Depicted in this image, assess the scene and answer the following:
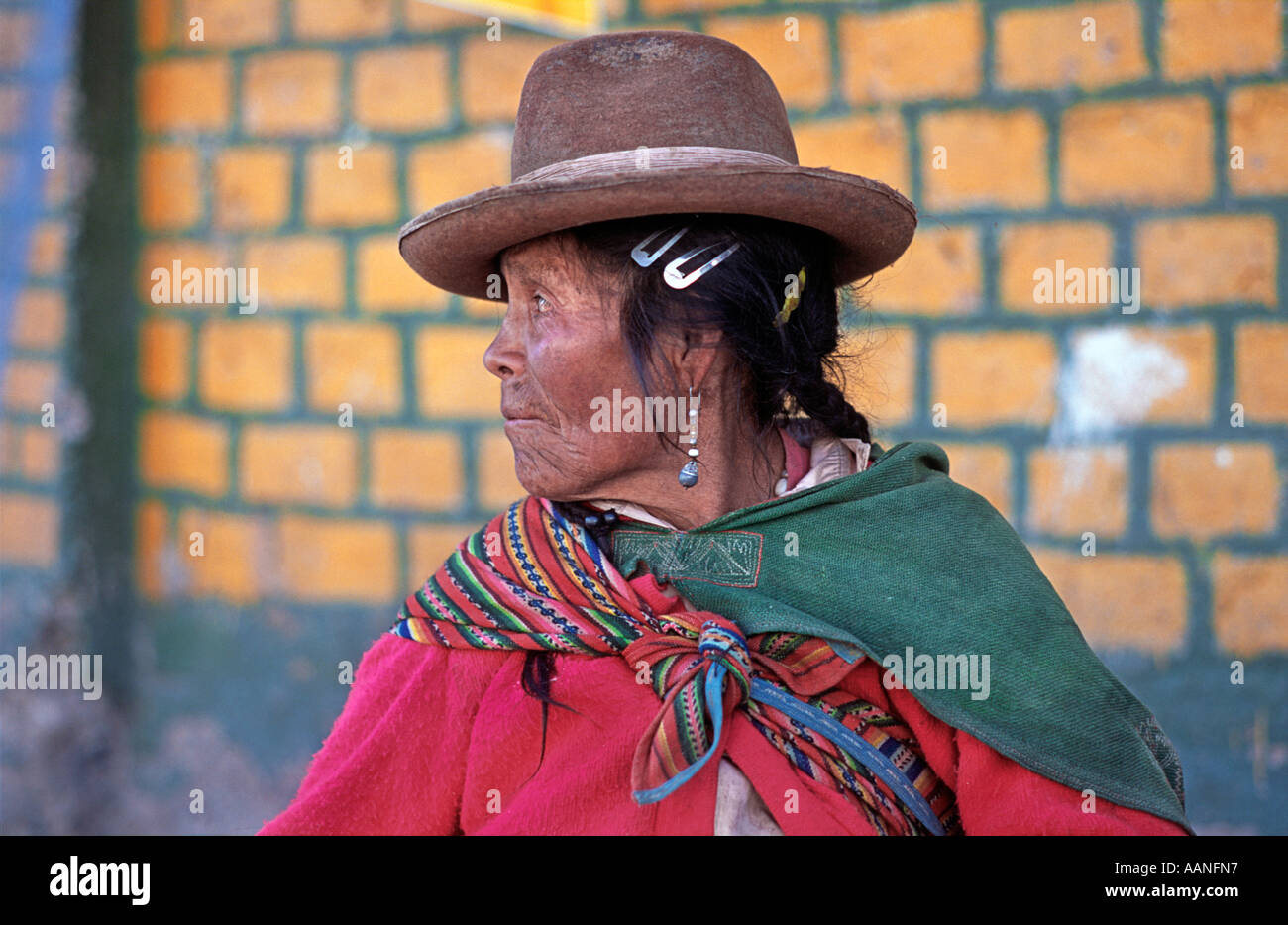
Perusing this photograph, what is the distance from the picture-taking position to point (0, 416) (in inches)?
146

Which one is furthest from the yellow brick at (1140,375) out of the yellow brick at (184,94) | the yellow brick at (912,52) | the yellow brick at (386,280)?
the yellow brick at (184,94)

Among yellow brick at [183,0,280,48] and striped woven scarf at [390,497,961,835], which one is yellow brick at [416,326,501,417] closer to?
yellow brick at [183,0,280,48]

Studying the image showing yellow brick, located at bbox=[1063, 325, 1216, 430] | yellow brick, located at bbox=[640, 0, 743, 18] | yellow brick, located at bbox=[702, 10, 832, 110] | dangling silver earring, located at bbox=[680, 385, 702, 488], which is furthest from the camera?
yellow brick, located at bbox=[640, 0, 743, 18]

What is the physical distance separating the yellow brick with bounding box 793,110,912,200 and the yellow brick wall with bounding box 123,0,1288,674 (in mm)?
10

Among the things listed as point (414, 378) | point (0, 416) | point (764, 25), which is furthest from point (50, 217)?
point (764, 25)

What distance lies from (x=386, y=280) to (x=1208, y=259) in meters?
2.52

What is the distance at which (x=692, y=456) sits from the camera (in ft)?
6.24

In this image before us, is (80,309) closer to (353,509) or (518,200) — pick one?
(353,509)

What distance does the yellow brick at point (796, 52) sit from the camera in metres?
3.31

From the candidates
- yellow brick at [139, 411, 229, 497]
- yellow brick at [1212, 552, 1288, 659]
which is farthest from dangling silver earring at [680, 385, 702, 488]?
yellow brick at [139, 411, 229, 497]

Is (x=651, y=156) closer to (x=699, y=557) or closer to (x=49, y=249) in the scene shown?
(x=699, y=557)

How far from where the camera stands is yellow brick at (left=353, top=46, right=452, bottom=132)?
365 cm

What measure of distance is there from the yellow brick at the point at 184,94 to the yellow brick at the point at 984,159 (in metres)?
2.42

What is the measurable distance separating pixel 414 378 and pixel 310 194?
75 cm
